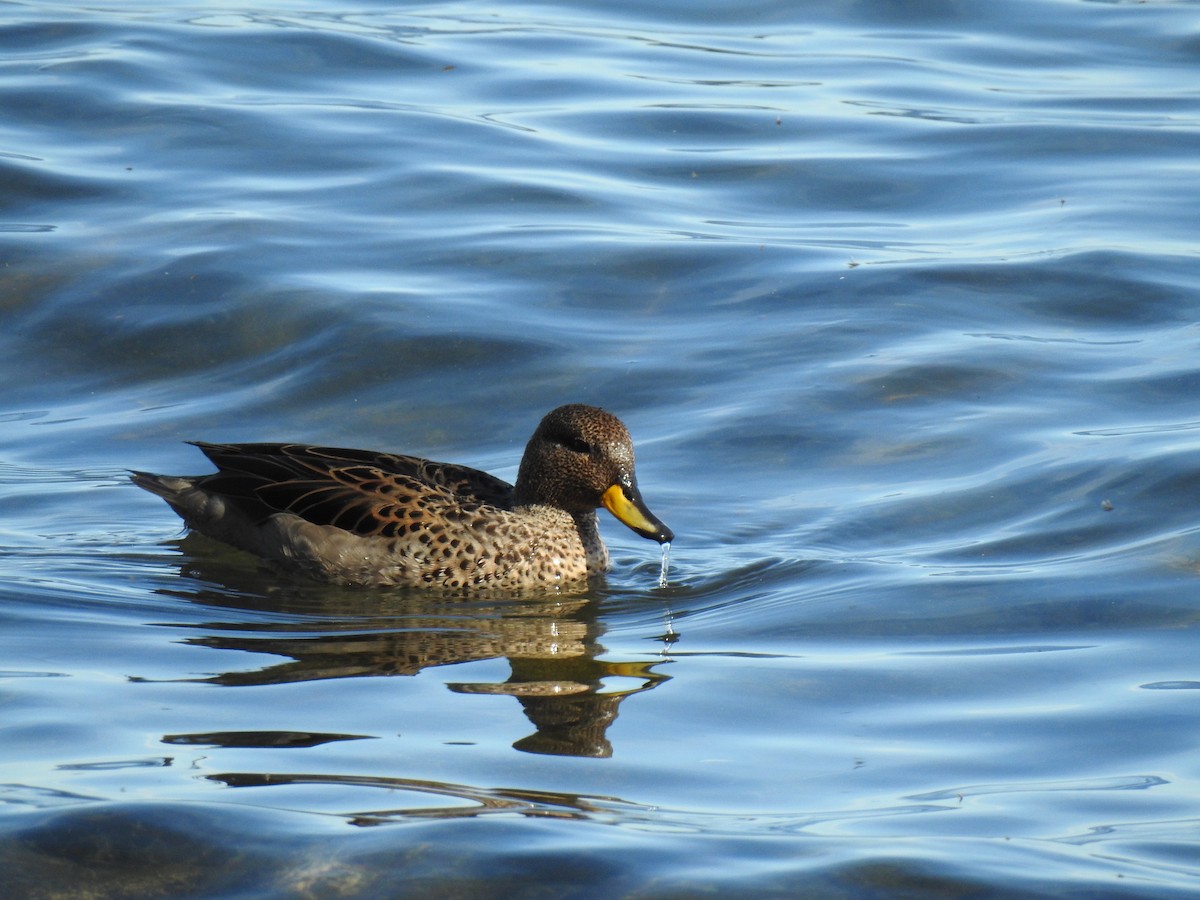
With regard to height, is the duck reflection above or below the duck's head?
below

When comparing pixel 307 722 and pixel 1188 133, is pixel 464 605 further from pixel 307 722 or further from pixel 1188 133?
pixel 1188 133

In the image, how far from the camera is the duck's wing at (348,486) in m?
8.73

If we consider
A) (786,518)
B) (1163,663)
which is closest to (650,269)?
(786,518)

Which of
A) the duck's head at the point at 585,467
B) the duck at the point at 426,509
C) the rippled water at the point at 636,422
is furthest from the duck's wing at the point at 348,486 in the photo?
the rippled water at the point at 636,422

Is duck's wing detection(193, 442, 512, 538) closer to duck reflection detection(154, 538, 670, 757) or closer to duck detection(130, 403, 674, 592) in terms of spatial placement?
duck detection(130, 403, 674, 592)

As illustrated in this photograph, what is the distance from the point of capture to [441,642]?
757 cm

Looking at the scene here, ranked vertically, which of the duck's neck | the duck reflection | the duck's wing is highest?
the duck's wing

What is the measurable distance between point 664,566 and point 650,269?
4752 mm

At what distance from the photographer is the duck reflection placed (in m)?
6.68

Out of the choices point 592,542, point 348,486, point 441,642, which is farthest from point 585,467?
point 441,642

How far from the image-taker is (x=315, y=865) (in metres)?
5.16

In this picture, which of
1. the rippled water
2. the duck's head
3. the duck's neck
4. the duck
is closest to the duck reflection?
the rippled water

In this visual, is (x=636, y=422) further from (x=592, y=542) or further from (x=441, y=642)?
(x=441, y=642)

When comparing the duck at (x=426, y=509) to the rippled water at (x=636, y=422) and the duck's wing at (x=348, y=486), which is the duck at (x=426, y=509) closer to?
the duck's wing at (x=348, y=486)
